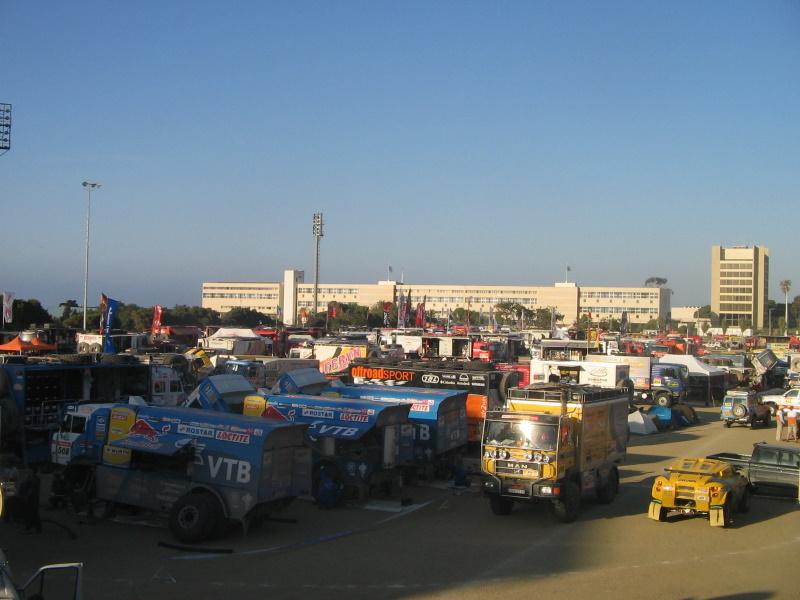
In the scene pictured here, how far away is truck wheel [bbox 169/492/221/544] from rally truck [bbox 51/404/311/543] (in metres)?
0.02

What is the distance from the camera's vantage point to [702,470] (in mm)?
17250

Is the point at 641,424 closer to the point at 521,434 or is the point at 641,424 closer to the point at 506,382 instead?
the point at 506,382

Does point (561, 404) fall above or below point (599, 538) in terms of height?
above

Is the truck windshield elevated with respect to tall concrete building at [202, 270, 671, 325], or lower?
lower

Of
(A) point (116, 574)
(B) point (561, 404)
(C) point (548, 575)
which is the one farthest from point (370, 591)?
(B) point (561, 404)

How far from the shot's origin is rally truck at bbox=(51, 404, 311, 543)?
46.7 feet

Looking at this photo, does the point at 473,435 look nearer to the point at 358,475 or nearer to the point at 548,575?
the point at 358,475

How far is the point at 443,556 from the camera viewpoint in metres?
14.0

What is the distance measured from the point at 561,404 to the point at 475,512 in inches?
120

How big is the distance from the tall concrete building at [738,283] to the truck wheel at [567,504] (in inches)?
6144

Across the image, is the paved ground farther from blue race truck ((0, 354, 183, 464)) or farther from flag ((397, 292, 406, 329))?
flag ((397, 292, 406, 329))

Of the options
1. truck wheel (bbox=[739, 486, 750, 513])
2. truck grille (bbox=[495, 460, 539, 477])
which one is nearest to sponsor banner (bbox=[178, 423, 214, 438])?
truck grille (bbox=[495, 460, 539, 477])

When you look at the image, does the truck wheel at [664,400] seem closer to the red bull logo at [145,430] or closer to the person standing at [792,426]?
the person standing at [792,426]

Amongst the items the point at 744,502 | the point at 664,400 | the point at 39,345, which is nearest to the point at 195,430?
the point at 744,502
